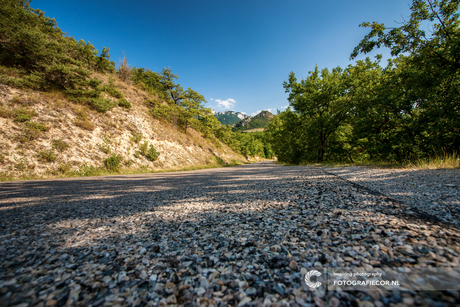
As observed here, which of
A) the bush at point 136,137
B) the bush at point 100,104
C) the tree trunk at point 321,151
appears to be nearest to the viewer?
the bush at point 100,104

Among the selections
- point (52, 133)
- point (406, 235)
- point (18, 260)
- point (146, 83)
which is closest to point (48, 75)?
point (52, 133)

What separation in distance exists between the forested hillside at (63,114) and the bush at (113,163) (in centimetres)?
6

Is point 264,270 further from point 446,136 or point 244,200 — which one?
point 446,136

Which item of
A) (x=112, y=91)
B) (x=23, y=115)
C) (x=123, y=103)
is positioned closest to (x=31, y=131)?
(x=23, y=115)

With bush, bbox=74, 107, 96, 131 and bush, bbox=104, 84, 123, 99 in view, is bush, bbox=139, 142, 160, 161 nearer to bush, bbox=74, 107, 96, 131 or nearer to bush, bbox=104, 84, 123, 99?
bush, bbox=74, 107, 96, 131

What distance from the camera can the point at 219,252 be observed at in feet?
5.96

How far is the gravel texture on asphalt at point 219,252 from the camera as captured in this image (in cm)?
123

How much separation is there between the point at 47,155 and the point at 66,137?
223 centimetres

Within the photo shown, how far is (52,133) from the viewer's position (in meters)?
11.3

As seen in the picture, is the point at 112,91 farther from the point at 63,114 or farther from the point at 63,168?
the point at 63,168

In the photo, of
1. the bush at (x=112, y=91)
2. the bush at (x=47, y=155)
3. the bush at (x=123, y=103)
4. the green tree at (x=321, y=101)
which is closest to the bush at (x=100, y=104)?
the bush at (x=123, y=103)

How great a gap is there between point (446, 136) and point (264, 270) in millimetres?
11342

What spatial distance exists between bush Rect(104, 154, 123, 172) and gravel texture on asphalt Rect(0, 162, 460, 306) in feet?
34.3

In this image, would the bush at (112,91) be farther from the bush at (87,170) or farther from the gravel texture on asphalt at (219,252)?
the gravel texture on asphalt at (219,252)
